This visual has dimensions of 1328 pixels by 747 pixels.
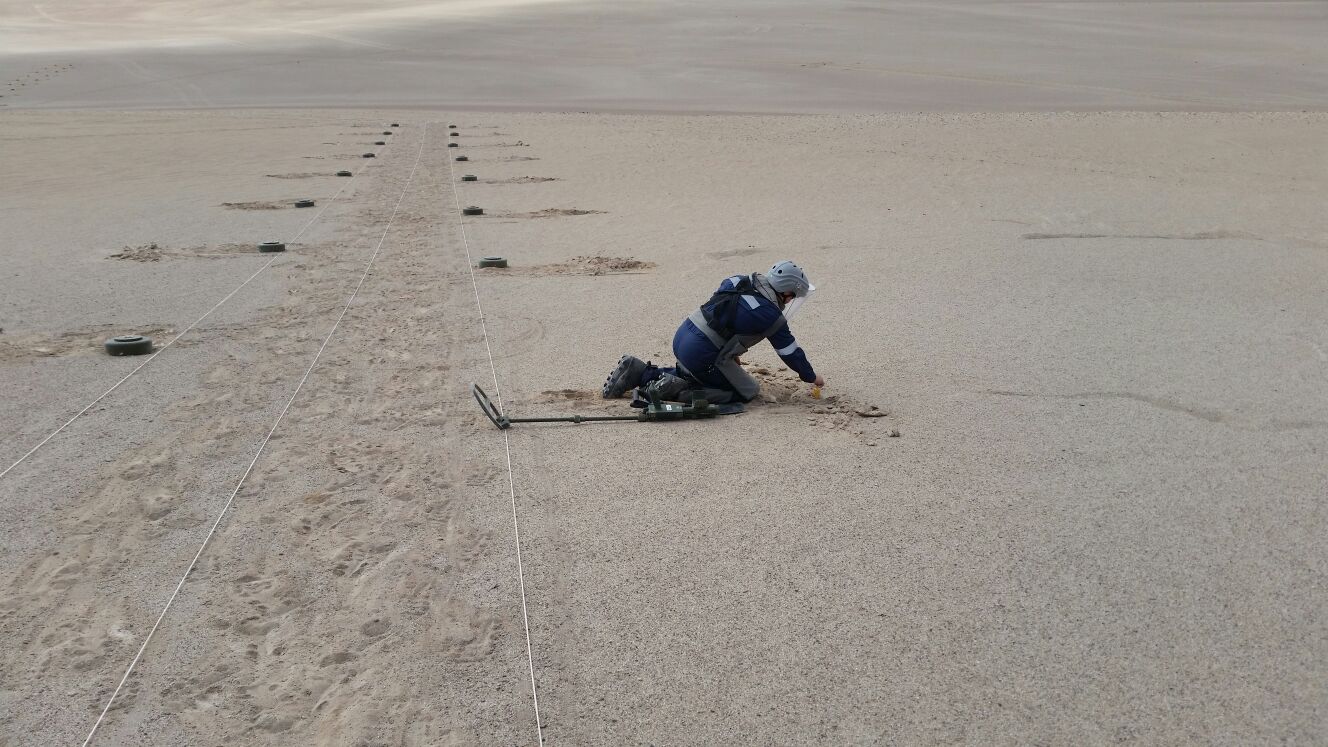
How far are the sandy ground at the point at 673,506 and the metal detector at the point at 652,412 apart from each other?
0.14 meters

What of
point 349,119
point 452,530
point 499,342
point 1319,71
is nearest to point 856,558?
point 452,530

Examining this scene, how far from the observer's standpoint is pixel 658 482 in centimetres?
639

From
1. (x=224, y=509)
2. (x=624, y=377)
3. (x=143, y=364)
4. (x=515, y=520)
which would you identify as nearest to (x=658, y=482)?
(x=515, y=520)

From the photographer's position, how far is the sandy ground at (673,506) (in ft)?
14.2

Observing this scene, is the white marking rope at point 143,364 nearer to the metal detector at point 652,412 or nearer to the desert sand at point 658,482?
the desert sand at point 658,482

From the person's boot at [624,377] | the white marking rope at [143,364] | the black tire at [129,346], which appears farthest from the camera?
the black tire at [129,346]

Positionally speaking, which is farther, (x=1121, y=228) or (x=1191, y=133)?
(x=1191, y=133)

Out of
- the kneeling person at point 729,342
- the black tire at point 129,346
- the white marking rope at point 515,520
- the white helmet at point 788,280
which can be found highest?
the white helmet at point 788,280

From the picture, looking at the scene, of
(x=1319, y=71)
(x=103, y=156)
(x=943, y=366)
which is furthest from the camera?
(x=1319, y=71)

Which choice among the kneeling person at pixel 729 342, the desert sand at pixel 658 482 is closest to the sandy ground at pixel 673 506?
the desert sand at pixel 658 482

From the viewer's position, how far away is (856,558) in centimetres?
545

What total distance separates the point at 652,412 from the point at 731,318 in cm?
81

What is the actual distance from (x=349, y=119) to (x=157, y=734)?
3040 centimetres

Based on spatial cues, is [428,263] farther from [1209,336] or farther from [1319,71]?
[1319,71]
